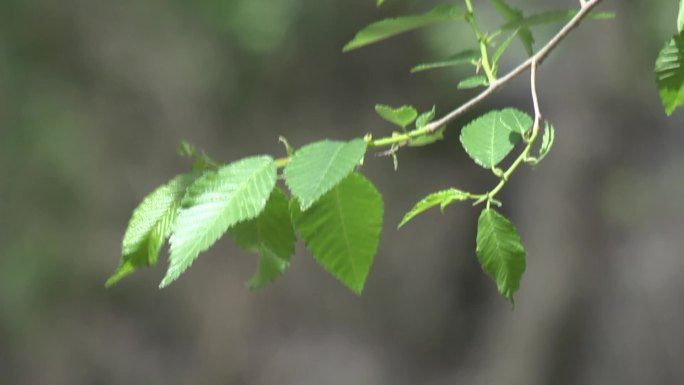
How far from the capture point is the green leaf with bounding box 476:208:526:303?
1.89 ft

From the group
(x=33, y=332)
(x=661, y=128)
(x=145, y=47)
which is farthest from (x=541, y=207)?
(x=33, y=332)

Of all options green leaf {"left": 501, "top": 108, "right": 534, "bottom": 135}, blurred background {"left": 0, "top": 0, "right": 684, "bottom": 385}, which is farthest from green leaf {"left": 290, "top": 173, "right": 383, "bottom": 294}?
blurred background {"left": 0, "top": 0, "right": 684, "bottom": 385}

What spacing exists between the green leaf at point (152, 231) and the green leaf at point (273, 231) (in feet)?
0.18

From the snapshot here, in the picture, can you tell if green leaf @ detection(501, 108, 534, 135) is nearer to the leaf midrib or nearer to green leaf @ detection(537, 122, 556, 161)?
green leaf @ detection(537, 122, 556, 161)

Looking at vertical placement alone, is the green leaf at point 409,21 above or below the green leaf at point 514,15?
above

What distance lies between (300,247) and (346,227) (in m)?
2.15

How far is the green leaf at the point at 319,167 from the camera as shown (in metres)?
0.55

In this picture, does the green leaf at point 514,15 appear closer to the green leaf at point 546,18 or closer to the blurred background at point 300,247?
the green leaf at point 546,18

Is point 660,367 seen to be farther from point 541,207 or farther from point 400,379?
point 400,379

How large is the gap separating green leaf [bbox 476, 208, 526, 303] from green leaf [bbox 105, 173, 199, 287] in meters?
0.22

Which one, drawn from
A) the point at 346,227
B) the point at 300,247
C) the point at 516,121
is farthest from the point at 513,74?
the point at 300,247

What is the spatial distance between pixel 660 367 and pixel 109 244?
1.74 metres

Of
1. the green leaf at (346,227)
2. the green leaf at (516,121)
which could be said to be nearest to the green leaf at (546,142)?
the green leaf at (516,121)

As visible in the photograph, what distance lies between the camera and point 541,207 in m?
2.52
